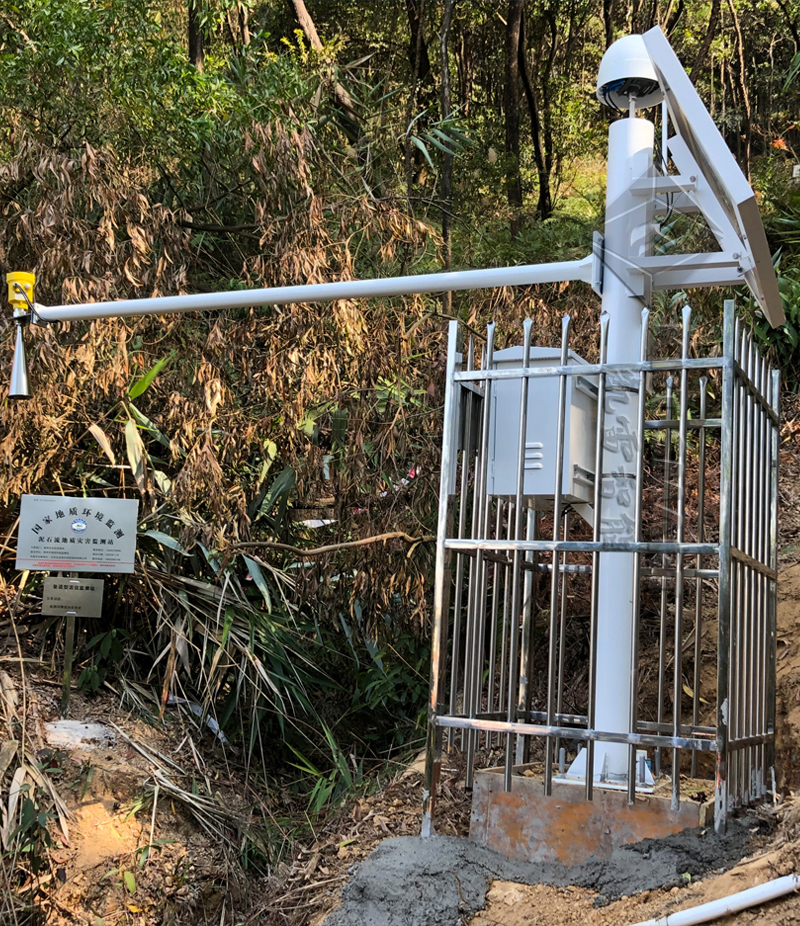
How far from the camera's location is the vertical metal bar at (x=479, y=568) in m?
4.19

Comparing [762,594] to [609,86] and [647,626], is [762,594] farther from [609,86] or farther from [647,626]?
[609,86]

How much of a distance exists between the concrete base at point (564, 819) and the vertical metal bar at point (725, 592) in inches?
6.8

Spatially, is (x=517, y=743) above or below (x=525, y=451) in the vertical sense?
below

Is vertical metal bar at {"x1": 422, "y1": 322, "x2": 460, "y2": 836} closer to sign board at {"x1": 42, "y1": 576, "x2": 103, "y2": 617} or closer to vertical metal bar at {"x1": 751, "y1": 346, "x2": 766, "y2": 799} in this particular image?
vertical metal bar at {"x1": 751, "y1": 346, "x2": 766, "y2": 799}

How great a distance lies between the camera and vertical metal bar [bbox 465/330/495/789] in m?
4.19

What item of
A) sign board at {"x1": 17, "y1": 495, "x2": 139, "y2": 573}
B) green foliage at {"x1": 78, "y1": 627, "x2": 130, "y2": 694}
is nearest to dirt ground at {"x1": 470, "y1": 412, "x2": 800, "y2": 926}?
sign board at {"x1": 17, "y1": 495, "x2": 139, "y2": 573}

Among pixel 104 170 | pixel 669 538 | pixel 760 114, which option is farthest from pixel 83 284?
pixel 760 114

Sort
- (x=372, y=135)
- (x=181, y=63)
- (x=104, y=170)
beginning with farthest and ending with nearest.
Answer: (x=372, y=135), (x=181, y=63), (x=104, y=170)

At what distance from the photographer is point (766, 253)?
412cm

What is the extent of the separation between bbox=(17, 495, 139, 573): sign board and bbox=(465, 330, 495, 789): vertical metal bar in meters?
2.95

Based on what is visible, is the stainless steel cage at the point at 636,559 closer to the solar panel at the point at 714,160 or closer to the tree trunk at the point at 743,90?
the solar panel at the point at 714,160

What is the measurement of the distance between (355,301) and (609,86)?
2.74 meters

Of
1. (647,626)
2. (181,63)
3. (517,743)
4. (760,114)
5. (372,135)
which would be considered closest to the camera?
(517,743)

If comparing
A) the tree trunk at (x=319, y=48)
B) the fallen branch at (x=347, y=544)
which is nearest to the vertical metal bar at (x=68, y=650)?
the fallen branch at (x=347, y=544)
